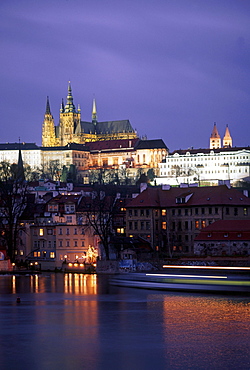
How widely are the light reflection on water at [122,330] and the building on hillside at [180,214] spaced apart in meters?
20.4

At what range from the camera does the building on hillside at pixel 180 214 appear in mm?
80375

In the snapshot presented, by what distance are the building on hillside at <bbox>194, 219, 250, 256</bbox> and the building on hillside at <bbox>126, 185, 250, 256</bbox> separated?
3737mm

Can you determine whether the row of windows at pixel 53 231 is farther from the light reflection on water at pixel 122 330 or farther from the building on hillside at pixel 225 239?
the light reflection on water at pixel 122 330

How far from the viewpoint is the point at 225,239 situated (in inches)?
2916

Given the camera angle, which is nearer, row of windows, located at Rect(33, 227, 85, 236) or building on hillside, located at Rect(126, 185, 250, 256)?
building on hillside, located at Rect(126, 185, 250, 256)

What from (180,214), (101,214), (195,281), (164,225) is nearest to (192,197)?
(180,214)

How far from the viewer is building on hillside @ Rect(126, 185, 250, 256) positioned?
80.4m

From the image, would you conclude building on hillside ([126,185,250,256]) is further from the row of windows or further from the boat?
the boat

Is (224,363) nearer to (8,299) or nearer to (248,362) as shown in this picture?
(248,362)

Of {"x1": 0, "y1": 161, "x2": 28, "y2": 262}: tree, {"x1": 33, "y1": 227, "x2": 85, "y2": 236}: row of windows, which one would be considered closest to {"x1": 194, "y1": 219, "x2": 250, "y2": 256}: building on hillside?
{"x1": 33, "y1": 227, "x2": 85, "y2": 236}: row of windows

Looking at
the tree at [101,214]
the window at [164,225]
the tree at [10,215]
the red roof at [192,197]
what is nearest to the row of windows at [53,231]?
the tree at [101,214]

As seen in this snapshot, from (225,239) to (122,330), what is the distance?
34.1m

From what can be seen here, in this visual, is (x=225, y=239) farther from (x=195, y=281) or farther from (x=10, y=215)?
(x=10, y=215)

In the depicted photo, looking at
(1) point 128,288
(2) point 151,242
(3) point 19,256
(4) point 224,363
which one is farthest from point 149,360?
(3) point 19,256
